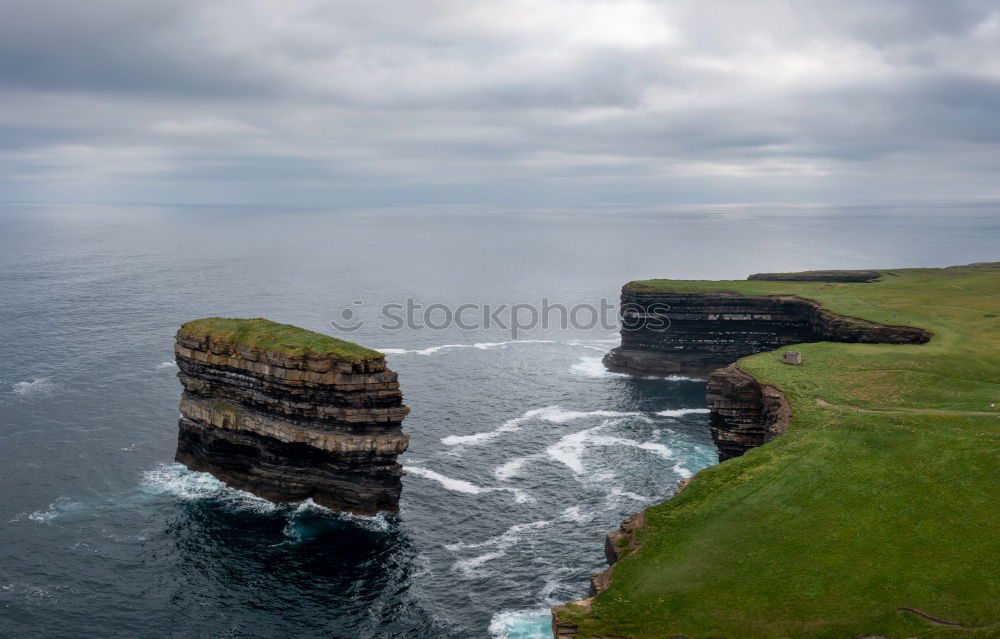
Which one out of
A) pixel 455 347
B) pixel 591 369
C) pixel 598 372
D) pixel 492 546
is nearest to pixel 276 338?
pixel 492 546

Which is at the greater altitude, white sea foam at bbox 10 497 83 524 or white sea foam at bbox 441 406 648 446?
white sea foam at bbox 441 406 648 446

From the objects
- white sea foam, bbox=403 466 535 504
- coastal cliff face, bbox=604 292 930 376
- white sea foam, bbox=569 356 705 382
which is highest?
coastal cliff face, bbox=604 292 930 376

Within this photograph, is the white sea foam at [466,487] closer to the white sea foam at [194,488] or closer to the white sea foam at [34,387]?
the white sea foam at [194,488]

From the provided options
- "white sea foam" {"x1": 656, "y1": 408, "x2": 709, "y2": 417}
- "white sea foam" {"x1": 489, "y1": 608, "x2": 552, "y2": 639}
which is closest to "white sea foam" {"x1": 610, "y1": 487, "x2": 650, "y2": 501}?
"white sea foam" {"x1": 489, "y1": 608, "x2": 552, "y2": 639}

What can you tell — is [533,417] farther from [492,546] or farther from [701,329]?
[701,329]

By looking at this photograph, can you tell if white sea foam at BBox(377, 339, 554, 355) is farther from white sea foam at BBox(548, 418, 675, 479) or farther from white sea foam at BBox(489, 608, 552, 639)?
white sea foam at BBox(489, 608, 552, 639)
